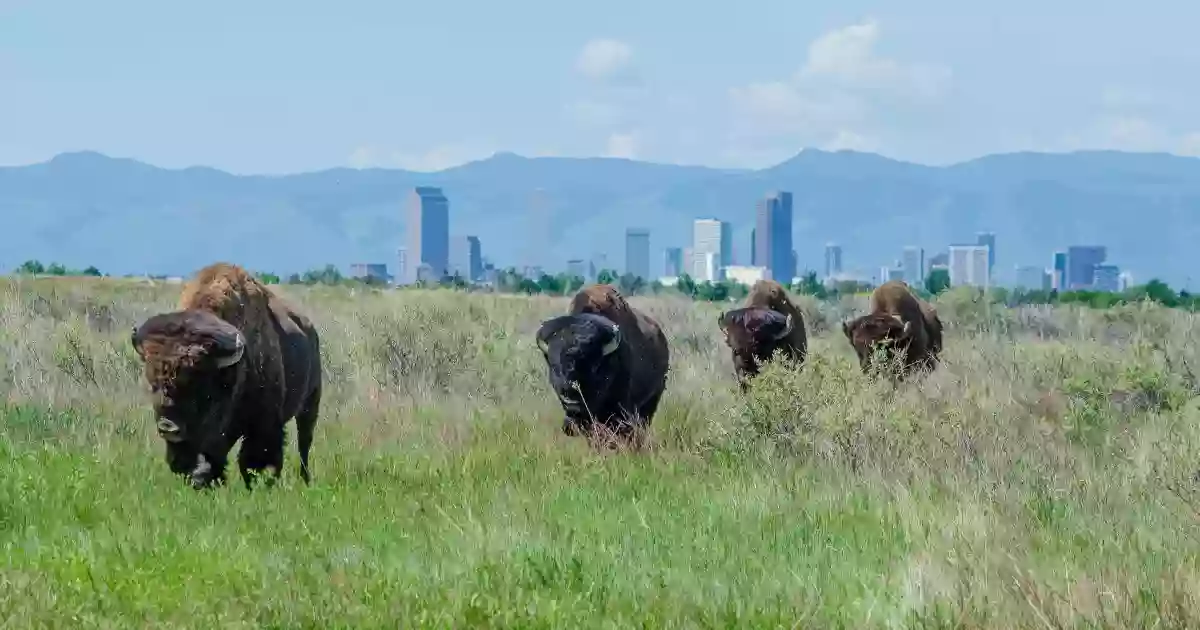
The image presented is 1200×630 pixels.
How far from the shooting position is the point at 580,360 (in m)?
14.6

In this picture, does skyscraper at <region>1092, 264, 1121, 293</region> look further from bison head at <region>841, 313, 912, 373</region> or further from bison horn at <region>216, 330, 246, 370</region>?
bison horn at <region>216, 330, 246, 370</region>

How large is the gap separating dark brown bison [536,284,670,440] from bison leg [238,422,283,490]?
341 cm

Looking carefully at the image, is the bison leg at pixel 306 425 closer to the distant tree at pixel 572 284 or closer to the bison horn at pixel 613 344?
the bison horn at pixel 613 344

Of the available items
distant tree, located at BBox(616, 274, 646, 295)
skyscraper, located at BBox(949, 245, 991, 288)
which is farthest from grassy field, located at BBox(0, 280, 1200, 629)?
skyscraper, located at BBox(949, 245, 991, 288)

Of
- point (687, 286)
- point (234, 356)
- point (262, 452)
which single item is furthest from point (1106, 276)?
point (234, 356)

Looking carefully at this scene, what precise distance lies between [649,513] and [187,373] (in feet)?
10.9

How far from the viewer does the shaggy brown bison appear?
69.1 feet

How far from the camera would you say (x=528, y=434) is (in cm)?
1522

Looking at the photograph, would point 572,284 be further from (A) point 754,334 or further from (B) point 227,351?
(B) point 227,351

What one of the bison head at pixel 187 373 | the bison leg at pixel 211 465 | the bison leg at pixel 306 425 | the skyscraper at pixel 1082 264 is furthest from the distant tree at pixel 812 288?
the skyscraper at pixel 1082 264

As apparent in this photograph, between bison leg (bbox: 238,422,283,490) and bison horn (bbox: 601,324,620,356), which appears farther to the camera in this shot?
bison horn (bbox: 601,324,620,356)

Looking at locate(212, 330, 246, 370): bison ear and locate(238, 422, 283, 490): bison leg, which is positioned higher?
locate(212, 330, 246, 370): bison ear

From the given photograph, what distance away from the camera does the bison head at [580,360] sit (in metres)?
14.5

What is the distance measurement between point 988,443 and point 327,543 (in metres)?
6.48
